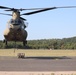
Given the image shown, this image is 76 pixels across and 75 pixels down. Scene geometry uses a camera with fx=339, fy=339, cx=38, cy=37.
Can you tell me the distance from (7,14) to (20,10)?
81.3 inches

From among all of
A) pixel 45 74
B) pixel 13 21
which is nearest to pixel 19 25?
pixel 13 21

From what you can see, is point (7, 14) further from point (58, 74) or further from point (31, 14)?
point (58, 74)

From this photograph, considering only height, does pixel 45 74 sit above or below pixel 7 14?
below

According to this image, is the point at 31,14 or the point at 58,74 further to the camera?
the point at 31,14

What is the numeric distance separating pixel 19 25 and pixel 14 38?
2816mm

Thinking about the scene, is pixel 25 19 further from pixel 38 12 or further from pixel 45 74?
pixel 45 74

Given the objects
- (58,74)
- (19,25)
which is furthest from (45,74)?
(19,25)

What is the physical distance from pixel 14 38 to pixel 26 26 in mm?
2697

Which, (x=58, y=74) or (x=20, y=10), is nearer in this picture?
(x=58, y=74)

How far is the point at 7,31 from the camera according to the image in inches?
1976

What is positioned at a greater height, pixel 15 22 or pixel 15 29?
pixel 15 22

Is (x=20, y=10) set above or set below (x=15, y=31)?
above

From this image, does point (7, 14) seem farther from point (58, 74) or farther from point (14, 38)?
point (58, 74)

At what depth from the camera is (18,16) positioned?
162 feet
